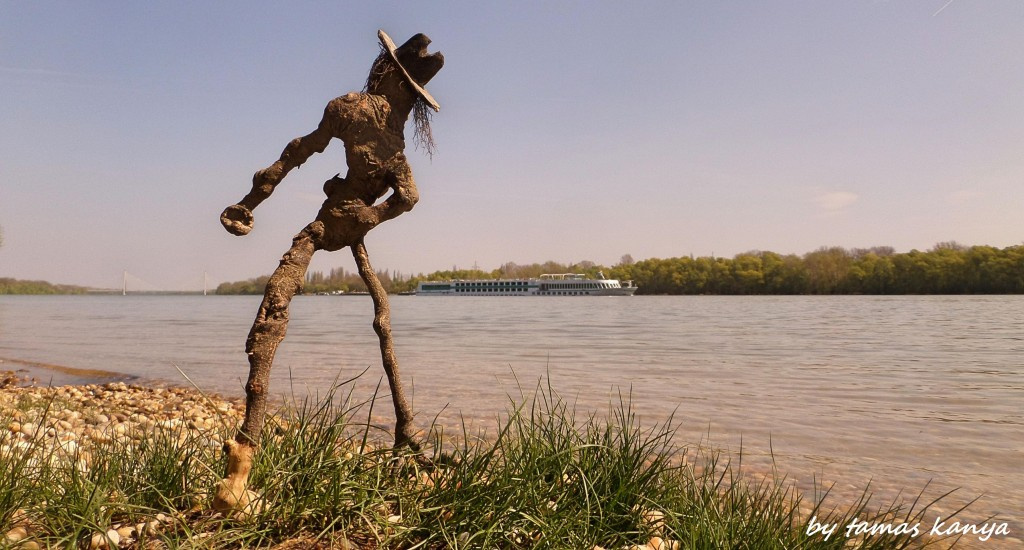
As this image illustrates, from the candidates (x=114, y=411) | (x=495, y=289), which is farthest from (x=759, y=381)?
(x=495, y=289)

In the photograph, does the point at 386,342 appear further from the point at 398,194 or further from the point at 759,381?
the point at 759,381

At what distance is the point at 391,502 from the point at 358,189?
1792 mm

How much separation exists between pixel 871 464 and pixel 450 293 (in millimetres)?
112751

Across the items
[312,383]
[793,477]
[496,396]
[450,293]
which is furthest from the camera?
[450,293]

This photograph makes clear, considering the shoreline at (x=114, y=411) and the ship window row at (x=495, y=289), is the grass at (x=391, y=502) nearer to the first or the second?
the shoreline at (x=114, y=411)

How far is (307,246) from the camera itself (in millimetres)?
3426

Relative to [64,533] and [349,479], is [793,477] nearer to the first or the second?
[349,479]

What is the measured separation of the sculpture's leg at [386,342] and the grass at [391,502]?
0.20 meters

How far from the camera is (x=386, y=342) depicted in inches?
145

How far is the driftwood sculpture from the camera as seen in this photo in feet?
10.4

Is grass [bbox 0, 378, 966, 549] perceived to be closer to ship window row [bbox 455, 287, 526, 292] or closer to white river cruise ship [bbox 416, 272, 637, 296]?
white river cruise ship [bbox 416, 272, 637, 296]

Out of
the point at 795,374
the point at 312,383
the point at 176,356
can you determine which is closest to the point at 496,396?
the point at 312,383

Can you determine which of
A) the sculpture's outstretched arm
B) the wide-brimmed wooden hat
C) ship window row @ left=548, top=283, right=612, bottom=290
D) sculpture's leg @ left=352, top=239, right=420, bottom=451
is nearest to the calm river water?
sculpture's leg @ left=352, top=239, right=420, bottom=451

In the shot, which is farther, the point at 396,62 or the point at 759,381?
the point at 759,381
